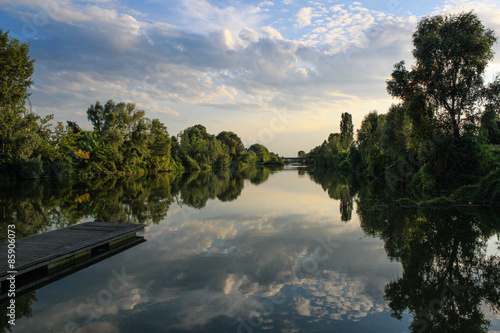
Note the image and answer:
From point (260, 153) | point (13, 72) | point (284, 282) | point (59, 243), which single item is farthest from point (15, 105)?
point (260, 153)

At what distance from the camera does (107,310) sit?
5.38 m

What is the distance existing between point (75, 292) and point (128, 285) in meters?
0.94

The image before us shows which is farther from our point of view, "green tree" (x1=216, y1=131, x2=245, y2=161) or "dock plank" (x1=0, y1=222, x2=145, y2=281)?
"green tree" (x1=216, y1=131, x2=245, y2=161)

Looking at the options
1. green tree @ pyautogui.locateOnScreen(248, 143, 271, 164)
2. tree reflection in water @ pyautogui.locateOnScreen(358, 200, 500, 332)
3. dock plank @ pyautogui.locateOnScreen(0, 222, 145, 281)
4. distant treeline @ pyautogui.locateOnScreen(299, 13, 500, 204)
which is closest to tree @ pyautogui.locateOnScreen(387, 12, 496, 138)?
distant treeline @ pyautogui.locateOnScreen(299, 13, 500, 204)

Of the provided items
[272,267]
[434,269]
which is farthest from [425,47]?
[272,267]

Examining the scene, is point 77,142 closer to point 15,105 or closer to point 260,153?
point 15,105

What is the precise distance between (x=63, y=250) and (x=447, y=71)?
2243cm

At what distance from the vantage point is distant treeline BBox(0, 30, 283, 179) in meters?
33.1

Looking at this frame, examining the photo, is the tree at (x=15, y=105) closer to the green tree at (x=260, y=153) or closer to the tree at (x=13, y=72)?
the tree at (x=13, y=72)

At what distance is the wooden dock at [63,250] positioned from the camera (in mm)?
6496

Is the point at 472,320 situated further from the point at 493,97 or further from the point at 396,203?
the point at 493,97

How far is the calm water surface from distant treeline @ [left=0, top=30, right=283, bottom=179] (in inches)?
1072

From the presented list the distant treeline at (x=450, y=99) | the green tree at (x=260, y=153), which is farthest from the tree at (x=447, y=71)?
the green tree at (x=260, y=153)

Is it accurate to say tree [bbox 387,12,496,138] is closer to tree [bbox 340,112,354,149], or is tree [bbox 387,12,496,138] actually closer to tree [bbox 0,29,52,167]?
tree [bbox 0,29,52,167]
